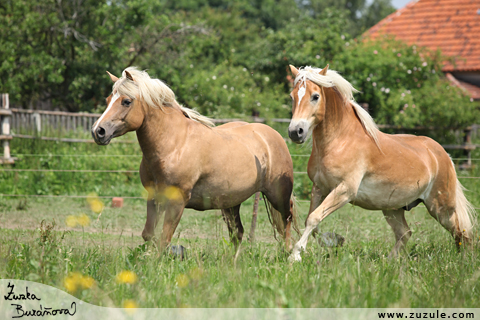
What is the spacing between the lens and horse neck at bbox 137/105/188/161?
168 inches

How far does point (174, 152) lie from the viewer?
4293 millimetres

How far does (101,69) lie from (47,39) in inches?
68.3

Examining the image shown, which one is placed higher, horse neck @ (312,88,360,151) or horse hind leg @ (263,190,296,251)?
horse neck @ (312,88,360,151)

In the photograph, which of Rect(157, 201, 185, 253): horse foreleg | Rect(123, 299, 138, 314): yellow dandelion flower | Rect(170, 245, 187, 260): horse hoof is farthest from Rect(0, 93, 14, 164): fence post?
Rect(123, 299, 138, 314): yellow dandelion flower

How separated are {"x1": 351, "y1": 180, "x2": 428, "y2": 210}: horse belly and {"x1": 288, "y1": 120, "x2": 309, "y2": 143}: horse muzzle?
0.85 metres

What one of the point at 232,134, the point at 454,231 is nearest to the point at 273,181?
the point at 232,134

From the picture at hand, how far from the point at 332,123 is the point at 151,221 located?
1847mm

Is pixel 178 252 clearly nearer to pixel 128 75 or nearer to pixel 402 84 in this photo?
pixel 128 75

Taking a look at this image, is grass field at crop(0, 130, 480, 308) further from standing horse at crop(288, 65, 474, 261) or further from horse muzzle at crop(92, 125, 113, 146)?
horse muzzle at crop(92, 125, 113, 146)

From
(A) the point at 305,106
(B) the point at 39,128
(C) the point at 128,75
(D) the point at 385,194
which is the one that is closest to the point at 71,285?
(C) the point at 128,75

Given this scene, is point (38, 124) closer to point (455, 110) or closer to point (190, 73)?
point (190, 73)

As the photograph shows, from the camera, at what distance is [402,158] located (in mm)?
4574

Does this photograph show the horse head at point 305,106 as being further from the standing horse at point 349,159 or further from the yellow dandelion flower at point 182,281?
the yellow dandelion flower at point 182,281

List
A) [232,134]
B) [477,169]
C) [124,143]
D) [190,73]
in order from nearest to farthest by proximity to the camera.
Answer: [232,134]
[477,169]
[124,143]
[190,73]
